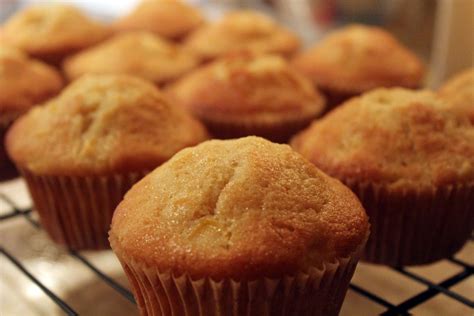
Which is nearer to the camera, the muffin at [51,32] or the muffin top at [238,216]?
the muffin top at [238,216]

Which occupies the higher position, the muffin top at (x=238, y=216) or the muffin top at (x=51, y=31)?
the muffin top at (x=238, y=216)

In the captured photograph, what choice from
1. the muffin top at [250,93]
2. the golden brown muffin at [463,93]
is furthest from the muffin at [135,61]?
the golden brown muffin at [463,93]

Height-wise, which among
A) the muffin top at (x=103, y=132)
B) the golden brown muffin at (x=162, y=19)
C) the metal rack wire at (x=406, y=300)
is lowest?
the metal rack wire at (x=406, y=300)

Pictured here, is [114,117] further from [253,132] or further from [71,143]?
[253,132]

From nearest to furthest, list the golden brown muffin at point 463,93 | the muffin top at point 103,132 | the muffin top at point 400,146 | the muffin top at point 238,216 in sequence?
the muffin top at point 238,216 < the muffin top at point 400,146 < the muffin top at point 103,132 < the golden brown muffin at point 463,93

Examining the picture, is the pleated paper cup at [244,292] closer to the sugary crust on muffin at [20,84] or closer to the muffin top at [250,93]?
the muffin top at [250,93]

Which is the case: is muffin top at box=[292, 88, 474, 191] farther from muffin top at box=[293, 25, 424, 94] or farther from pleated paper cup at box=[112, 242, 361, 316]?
muffin top at box=[293, 25, 424, 94]

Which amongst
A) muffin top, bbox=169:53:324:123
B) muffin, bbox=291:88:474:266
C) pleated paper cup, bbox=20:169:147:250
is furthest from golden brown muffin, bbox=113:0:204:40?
muffin, bbox=291:88:474:266
